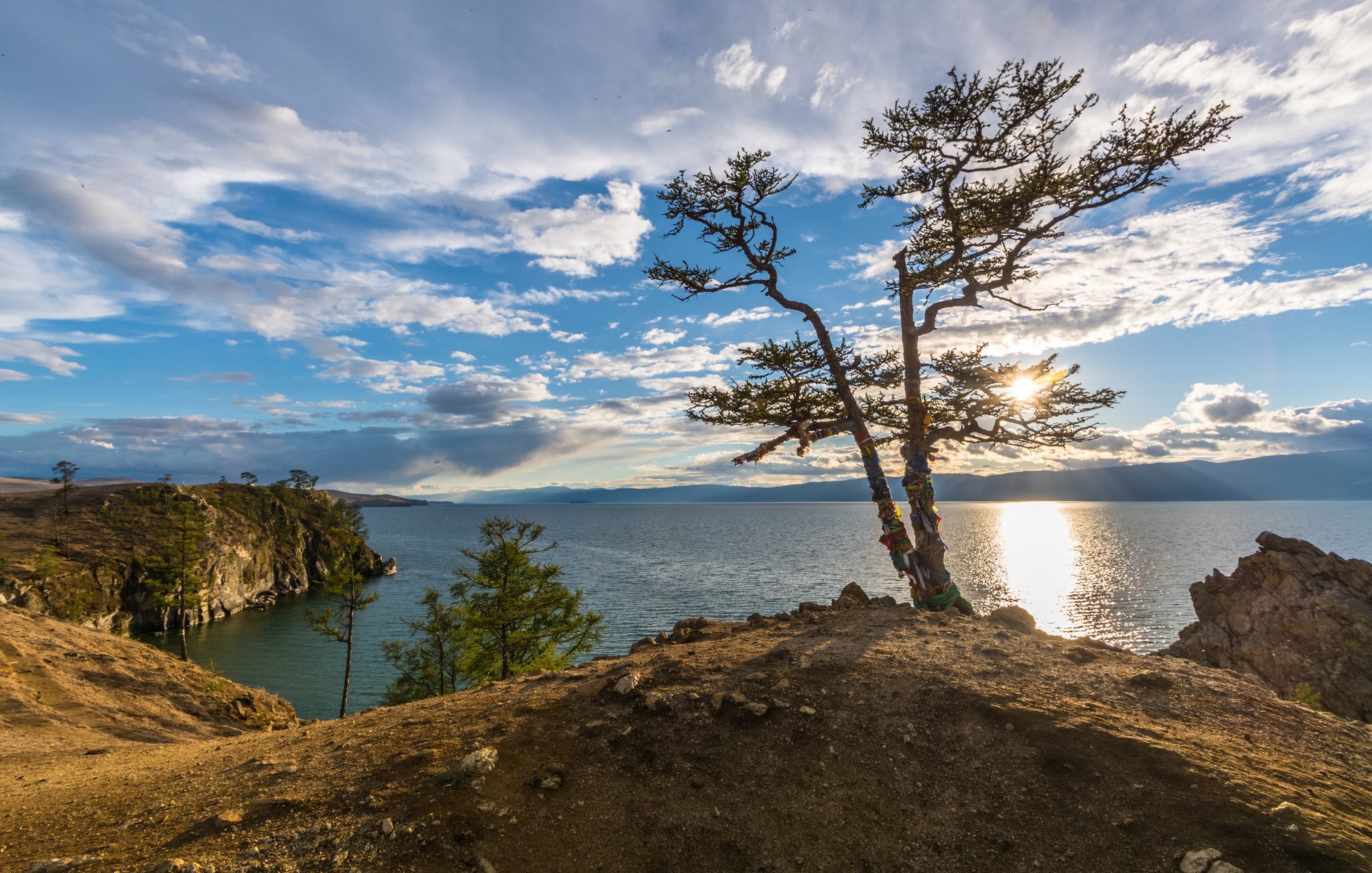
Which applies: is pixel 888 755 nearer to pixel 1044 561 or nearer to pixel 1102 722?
pixel 1102 722

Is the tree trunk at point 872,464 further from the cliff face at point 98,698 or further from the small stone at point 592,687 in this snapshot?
the cliff face at point 98,698

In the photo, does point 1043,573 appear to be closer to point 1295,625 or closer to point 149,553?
point 1295,625

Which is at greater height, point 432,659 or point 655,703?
point 655,703

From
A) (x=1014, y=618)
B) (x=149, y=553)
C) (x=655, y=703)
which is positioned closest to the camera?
(x=655, y=703)

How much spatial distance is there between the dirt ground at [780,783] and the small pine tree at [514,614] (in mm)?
18206

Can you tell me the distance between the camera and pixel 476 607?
29.8m

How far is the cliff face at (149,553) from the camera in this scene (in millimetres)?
54125

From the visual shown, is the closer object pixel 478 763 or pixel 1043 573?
pixel 478 763

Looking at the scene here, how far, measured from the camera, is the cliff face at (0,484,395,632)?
5412 cm

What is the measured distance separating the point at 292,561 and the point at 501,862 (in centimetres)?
11985

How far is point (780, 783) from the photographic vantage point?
6.78 m

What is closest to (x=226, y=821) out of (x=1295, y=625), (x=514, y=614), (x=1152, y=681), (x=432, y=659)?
(x=1152, y=681)

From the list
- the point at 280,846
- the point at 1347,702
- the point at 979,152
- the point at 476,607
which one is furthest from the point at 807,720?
the point at 1347,702

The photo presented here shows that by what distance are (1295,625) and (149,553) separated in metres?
104
